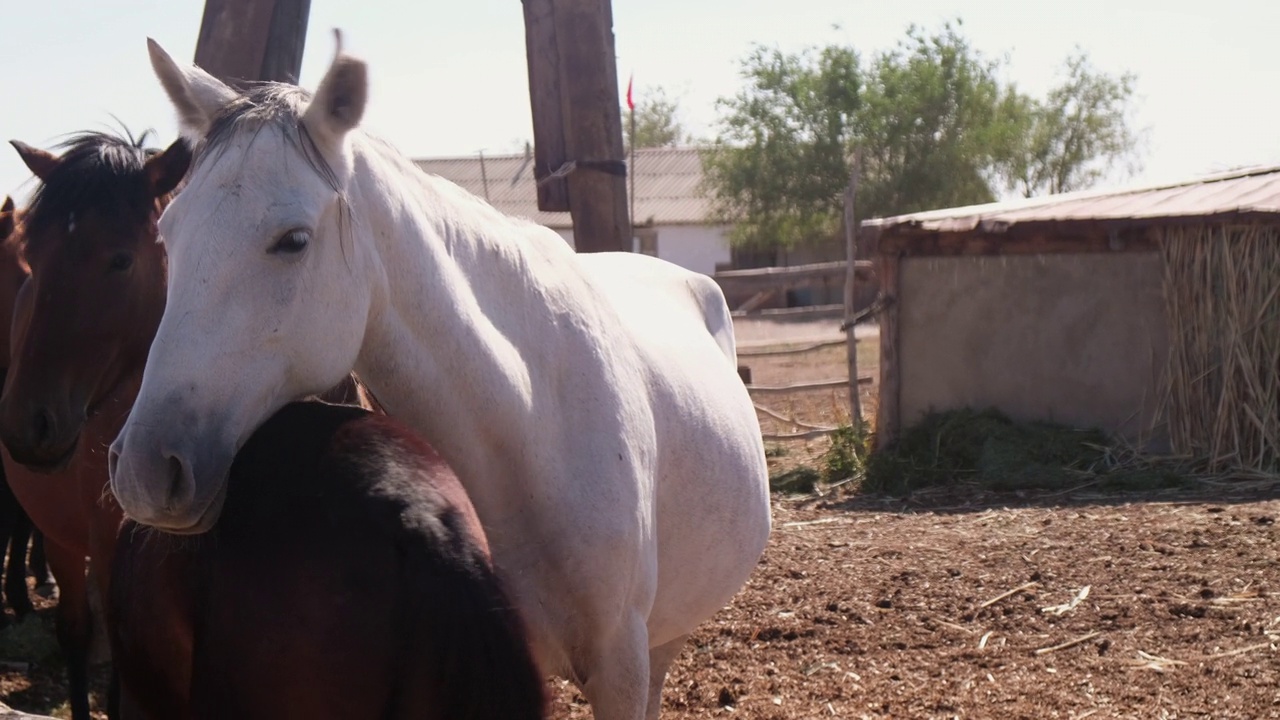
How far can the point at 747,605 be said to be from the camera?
527cm

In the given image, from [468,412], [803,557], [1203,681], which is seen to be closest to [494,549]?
[468,412]

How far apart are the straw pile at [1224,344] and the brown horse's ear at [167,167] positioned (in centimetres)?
740

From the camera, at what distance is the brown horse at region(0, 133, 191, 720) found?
2.64m

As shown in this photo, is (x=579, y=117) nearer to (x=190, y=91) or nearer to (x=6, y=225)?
(x=6, y=225)

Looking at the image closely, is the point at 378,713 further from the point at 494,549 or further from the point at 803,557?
the point at 803,557

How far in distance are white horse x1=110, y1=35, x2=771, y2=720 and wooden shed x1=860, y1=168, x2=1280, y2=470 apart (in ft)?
21.8

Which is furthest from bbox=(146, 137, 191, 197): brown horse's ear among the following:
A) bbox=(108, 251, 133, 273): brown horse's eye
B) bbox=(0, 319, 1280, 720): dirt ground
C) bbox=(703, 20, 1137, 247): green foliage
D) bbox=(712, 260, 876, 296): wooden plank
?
bbox=(703, 20, 1137, 247): green foliage

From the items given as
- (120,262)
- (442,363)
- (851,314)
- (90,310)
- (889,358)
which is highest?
(120,262)

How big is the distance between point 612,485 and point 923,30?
101ft

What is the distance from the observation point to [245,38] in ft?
14.1

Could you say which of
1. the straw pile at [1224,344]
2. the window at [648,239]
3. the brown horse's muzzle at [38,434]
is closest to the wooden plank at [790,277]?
the straw pile at [1224,344]

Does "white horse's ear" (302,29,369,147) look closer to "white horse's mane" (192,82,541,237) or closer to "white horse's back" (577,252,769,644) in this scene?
"white horse's mane" (192,82,541,237)

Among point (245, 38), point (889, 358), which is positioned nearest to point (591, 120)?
point (245, 38)

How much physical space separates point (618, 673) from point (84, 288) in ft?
5.13
